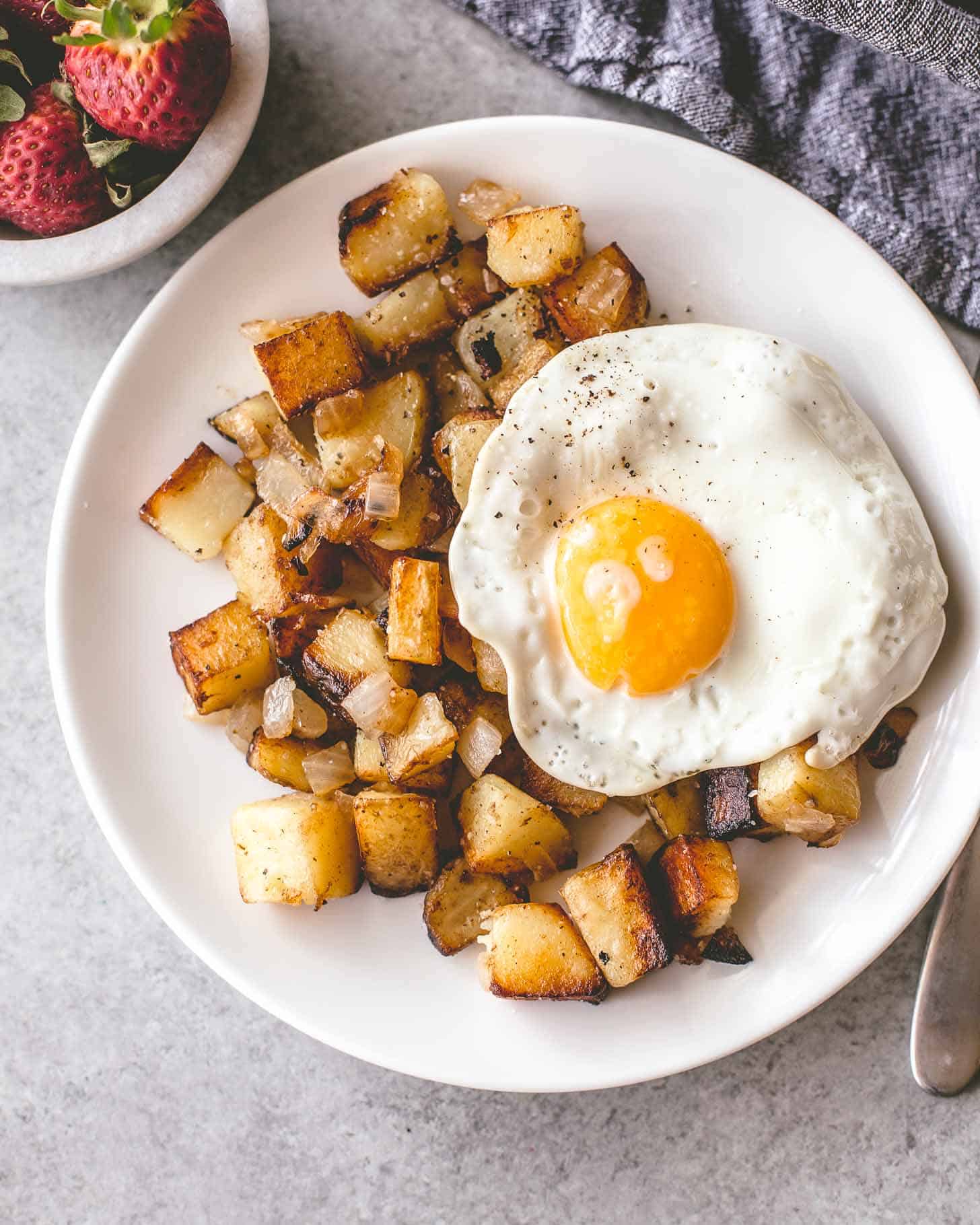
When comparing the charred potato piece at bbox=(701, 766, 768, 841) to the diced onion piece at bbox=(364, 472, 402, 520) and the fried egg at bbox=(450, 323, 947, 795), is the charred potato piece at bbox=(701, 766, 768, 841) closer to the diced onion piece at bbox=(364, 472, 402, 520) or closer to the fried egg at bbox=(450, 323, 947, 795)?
the fried egg at bbox=(450, 323, 947, 795)

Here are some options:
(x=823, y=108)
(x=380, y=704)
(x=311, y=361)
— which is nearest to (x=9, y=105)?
(x=311, y=361)

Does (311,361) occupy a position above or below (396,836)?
above

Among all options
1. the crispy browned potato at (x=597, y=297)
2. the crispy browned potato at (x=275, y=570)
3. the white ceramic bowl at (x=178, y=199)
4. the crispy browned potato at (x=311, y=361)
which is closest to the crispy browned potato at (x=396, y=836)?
the crispy browned potato at (x=275, y=570)

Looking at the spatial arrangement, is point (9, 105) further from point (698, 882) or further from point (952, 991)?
point (952, 991)

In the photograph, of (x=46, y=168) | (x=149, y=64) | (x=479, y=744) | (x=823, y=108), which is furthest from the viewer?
(x=823, y=108)

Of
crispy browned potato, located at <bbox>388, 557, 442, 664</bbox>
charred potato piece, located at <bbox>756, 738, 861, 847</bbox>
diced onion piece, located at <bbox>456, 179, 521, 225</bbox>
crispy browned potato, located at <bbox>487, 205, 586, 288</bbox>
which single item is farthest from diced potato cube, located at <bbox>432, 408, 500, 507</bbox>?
charred potato piece, located at <bbox>756, 738, 861, 847</bbox>

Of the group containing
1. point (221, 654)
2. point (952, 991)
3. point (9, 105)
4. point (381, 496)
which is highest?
point (9, 105)

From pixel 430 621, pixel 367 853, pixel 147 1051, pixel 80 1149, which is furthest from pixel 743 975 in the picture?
pixel 80 1149
